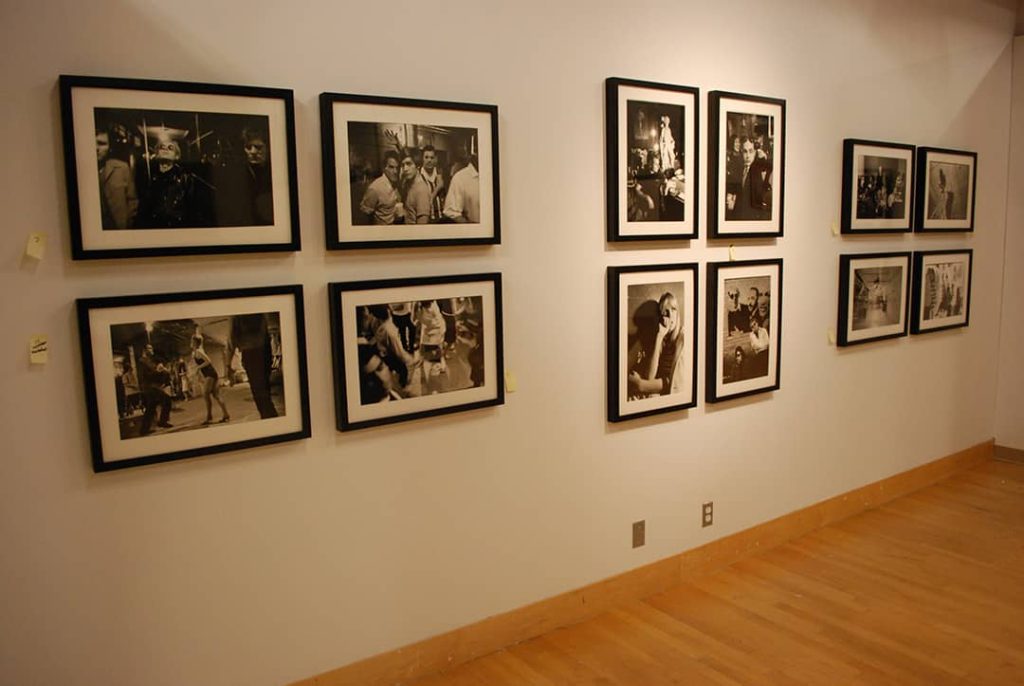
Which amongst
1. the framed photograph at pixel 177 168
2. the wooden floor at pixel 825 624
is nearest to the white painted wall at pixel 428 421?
the framed photograph at pixel 177 168

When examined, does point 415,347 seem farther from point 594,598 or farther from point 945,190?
point 945,190

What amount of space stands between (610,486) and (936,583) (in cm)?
176

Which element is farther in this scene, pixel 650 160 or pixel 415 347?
pixel 650 160

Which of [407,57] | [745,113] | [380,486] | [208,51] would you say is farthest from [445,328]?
[745,113]

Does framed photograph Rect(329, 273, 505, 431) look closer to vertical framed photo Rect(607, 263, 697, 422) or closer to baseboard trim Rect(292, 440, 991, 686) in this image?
vertical framed photo Rect(607, 263, 697, 422)

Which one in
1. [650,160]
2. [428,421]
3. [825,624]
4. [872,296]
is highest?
[650,160]

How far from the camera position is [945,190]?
5105 millimetres

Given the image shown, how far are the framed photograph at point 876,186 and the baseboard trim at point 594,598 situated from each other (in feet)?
5.43

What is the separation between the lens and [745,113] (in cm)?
389

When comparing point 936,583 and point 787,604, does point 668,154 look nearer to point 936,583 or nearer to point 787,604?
point 787,604

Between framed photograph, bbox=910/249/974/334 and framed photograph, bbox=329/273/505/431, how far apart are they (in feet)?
10.8

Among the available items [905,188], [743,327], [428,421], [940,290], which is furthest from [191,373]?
[940,290]

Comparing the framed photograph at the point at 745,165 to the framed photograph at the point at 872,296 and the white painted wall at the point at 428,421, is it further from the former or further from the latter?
the framed photograph at the point at 872,296

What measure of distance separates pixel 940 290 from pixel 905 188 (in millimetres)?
824
